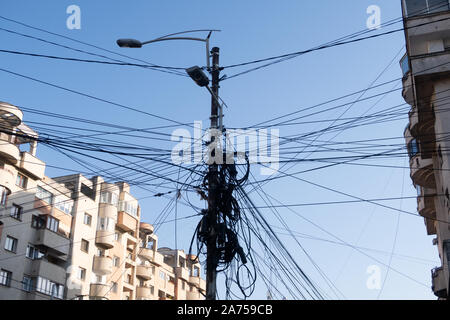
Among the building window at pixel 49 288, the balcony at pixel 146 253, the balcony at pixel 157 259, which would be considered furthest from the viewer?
the balcony at pixel 157 259

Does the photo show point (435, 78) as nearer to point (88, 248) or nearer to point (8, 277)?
point (8, 277)

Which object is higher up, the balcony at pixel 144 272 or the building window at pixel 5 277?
the balcony at pixel 144 272

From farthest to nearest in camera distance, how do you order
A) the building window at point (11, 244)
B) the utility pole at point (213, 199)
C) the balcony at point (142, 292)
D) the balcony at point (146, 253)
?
the balcony at point (146, 253)
the balcony at point (142, 292)
the building window at point (11, 244)
the utility pole at point (213, 199)

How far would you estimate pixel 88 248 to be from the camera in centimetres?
4150

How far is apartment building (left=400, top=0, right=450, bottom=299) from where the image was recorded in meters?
19.6

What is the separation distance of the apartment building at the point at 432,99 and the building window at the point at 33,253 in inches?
918

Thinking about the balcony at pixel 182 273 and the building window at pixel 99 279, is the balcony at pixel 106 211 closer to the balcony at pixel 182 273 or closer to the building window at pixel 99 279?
the building window at pixel 99 279

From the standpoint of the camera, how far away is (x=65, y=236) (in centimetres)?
3831

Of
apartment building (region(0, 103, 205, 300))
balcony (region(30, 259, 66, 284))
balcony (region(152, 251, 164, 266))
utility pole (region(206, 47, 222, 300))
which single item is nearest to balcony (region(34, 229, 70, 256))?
apartment building (region(0, 103, 205, 300))

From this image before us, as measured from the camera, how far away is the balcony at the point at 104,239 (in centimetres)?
4250

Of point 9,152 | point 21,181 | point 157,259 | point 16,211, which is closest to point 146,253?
point 157,259

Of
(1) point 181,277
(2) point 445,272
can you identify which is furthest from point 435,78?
(1) point 181,277

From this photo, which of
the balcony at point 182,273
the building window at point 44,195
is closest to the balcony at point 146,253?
the balcony at point 182,273

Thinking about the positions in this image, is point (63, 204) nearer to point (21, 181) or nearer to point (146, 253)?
point (21, 181)
